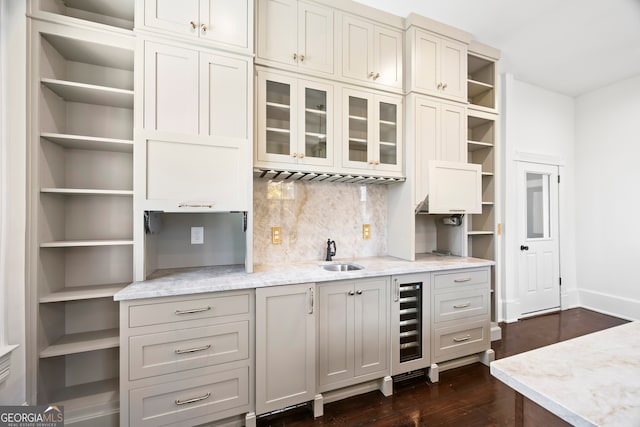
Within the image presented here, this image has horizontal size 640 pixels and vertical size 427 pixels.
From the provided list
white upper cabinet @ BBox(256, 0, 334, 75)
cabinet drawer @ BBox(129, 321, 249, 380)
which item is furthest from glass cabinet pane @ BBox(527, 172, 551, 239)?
cabinet drawer @ BBox(129, 321, 249, 380)

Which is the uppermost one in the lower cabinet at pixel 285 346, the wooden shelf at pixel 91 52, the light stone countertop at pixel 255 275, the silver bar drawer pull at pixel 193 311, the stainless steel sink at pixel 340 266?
the wooden shelf at pixel 91 52

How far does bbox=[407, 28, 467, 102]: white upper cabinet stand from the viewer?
8.18 ft

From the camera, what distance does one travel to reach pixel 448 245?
299 centimetres

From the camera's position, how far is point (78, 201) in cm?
190

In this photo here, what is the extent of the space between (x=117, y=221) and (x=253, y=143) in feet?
3.79

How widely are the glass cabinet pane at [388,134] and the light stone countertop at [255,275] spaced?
971mm

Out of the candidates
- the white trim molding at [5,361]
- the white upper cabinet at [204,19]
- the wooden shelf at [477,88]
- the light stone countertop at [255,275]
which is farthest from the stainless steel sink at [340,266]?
the wooden shelf at [477,88]

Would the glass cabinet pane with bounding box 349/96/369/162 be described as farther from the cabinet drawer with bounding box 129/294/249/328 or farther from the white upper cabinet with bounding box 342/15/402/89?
the cabinet drawer with bounding box 129/294/249/328

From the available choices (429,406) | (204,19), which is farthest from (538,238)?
(204,19)

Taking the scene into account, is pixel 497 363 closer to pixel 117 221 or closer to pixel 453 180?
pixel 453 180

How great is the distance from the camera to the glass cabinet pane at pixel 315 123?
222 cm

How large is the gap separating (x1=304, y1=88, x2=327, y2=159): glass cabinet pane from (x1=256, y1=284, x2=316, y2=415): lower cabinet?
110 cm

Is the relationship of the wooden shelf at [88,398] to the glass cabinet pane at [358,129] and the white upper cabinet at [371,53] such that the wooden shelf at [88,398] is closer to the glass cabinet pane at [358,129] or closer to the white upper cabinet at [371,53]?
the glass cabinet pane at [358,129]

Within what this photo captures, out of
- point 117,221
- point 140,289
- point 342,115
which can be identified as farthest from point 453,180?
point 117,221
